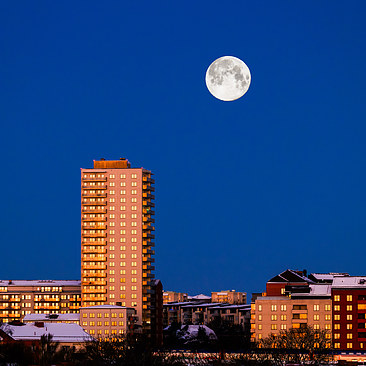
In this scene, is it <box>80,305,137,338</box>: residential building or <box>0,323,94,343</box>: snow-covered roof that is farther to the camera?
<box>80,305,137,338</box>: residential building

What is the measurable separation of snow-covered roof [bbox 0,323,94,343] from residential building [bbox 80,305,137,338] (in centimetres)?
3078

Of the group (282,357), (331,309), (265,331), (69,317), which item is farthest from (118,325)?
(282,357)

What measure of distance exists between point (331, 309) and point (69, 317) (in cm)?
6075

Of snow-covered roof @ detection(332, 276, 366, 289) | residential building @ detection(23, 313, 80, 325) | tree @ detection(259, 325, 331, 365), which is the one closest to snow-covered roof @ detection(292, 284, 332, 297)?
snow-covered roof @ detection(332, 276, 366, 289)

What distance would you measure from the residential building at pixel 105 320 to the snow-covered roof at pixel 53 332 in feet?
101

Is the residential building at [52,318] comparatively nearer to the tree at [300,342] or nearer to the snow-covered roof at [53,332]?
the snow-covered roof at [53,332]

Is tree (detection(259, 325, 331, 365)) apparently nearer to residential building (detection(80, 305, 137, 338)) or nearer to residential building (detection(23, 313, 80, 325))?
residential building (detection(80, 305, 137, 338))

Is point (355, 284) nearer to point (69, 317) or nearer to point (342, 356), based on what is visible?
point (342, 356)

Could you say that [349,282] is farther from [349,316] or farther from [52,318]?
[52,318]

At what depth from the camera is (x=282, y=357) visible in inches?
5022

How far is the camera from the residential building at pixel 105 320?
19425 centimetres

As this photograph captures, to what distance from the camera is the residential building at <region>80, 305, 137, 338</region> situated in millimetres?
194250

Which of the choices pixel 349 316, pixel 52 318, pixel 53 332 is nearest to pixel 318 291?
pixel 349 316

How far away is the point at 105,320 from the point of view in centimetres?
19550
